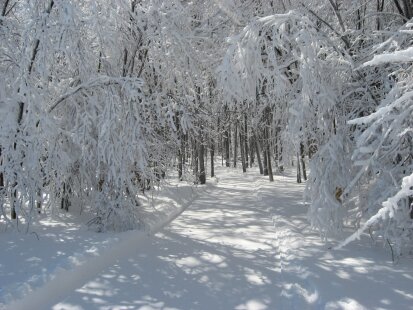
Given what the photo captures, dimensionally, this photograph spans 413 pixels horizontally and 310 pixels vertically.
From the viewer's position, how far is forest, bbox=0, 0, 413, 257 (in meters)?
7.47

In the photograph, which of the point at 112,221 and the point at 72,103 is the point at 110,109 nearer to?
the point at 72,103

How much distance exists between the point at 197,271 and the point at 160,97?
213 inches

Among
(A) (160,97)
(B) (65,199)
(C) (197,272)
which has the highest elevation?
(A) (160,97)

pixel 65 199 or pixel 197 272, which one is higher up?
pixel 65 199

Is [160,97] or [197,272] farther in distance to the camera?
[160,97]

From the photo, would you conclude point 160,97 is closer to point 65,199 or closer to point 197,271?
point 65,199

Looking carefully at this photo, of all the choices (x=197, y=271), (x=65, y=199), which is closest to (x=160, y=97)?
(x=65, y=199)

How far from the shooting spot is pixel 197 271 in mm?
6789

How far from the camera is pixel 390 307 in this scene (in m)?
4.84

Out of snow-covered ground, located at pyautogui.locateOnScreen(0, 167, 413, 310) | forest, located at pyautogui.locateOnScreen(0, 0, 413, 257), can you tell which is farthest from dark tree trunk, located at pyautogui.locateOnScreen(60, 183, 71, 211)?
snow-covered ground, located at pyautogui.locateOnScreen(0, 167, 413, 310)

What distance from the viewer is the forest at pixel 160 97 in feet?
24.5

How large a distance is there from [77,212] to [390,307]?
8487 millimetres

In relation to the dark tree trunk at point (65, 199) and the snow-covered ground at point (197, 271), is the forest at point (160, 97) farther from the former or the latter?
the snow-covered ground at point (197, 271)

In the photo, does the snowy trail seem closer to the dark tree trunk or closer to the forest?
the forest
